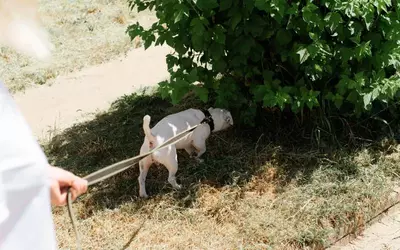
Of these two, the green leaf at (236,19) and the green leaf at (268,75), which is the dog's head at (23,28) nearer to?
the green leaf at (236,19)

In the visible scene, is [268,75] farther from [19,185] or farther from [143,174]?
[19,185]

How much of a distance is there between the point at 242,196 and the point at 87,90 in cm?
297

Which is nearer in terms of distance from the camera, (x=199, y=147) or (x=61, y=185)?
(x=61, y=185)

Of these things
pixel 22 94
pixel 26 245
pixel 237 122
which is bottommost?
pixel 237 122

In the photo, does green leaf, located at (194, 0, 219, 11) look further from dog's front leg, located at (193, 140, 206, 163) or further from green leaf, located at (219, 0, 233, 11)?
dog's front leg, located at (193, 140, 206, 163)

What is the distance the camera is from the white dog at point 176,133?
3863 millimetres

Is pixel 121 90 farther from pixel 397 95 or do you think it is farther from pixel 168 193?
pixel 397 95

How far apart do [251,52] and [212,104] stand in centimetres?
96

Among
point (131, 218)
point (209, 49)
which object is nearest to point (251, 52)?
point (209, 49)

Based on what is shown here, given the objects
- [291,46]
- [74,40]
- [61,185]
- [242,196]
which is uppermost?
[74,40]

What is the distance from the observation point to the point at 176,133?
13.1ft

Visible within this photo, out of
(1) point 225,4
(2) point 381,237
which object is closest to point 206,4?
→ (1) point 225,4

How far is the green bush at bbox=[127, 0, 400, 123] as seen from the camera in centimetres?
387

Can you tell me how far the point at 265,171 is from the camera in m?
4.14
